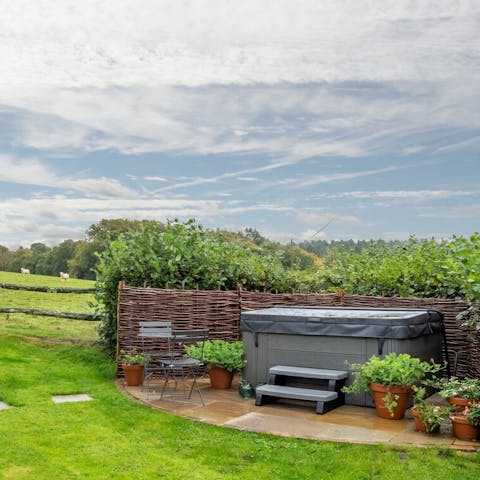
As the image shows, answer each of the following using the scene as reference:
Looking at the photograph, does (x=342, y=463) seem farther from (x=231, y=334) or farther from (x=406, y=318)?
(x=231, y=334)

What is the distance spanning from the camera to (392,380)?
20.7 ft

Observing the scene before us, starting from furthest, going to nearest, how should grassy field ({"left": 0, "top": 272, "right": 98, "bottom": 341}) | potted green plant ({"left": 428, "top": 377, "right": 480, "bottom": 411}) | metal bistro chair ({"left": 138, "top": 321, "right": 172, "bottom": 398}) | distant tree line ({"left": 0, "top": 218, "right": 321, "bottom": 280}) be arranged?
1. distant tree line ({"left": 0, "top": 218, "right": 321, "bottom": 280})
2. grassy field ({"left": 0, "top": 272, "right": 98, "bottom": 341})
3. metal bistro chair ({"left": 138, "top": 321, "right": 172, "bottom": 398})
4. potted green plant ({"left": 428, "top": 377, "right": 480, "bottom": 411})

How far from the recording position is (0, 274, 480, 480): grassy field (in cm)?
471

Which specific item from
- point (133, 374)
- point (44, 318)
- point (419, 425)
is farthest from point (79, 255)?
point (419, 425)

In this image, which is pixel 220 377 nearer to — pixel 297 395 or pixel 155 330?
pixel 155 330

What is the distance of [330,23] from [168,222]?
159 inches

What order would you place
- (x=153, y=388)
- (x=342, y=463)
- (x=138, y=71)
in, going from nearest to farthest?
(x=342, y=463) → (x=153, y=388) → (x=138, y=71)

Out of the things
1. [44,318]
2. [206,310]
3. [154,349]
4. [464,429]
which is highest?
[206,310]

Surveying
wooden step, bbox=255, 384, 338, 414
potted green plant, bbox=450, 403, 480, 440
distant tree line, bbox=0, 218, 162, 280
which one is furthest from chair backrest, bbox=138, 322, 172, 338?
distant tree line, bbox=0, 218, 162, 280

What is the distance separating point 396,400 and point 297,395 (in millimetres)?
1089

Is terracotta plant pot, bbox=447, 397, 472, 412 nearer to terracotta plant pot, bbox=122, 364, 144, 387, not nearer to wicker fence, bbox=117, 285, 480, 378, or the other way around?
wicker fence, bbox=117, 285, 480, 378

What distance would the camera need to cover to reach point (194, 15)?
346 inches

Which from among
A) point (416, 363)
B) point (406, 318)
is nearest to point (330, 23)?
point (406, 318)

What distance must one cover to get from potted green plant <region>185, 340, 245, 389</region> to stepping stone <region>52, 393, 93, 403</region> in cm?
141
